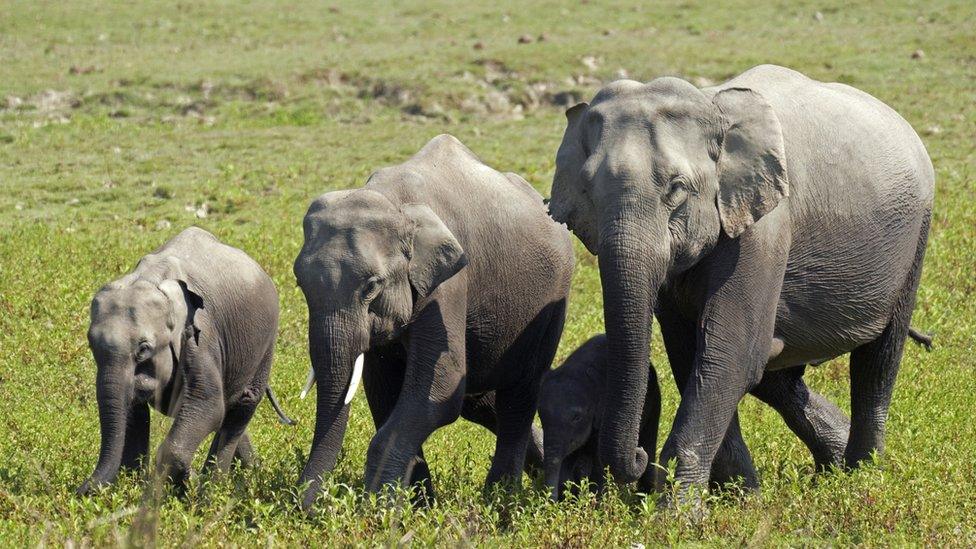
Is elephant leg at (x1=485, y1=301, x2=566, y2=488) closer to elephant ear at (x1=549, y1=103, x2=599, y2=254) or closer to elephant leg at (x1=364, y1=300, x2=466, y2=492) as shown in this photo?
elephant leg at (x1=364, y1=300, x2=466, y2=492)

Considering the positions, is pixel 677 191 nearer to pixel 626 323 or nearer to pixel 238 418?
pixel 626 323

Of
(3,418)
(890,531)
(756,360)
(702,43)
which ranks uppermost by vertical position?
(756,360)

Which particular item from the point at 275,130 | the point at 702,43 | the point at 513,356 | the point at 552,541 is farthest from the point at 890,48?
the point at 552,541

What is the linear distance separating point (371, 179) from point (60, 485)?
2.47 meters

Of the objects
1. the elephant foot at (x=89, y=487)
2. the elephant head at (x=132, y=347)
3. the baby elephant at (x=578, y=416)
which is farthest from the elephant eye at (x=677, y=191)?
the elephant foot at (x=89, y=487)

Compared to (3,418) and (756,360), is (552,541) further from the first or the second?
(3,418)

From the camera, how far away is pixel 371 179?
8266 mm

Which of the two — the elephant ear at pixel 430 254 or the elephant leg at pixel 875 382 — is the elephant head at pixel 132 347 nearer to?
the elephant ear at pixel 430 254

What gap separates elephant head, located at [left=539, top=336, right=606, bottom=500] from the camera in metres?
8.45

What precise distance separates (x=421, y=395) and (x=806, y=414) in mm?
2753

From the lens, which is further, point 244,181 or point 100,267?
point 244,181

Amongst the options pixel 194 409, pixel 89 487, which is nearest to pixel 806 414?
pixel 194 409

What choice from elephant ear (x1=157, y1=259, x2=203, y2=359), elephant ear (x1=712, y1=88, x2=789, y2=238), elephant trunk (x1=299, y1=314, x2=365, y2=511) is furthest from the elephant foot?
elephant ear (x1=712, y1=88, x2=789, y2=238)

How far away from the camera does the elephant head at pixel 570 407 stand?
8453mm
